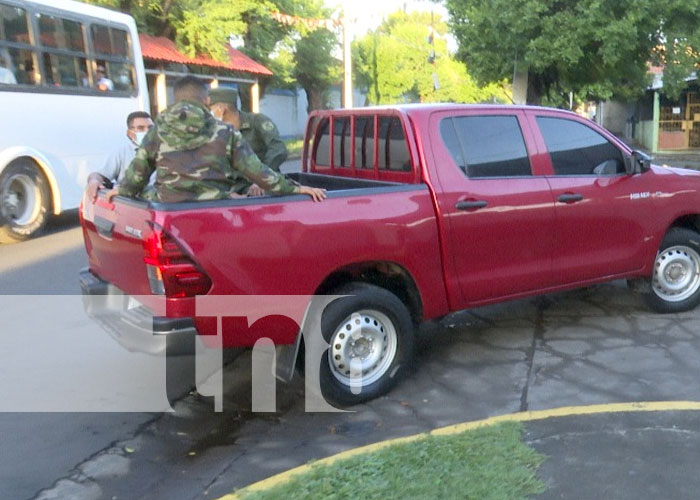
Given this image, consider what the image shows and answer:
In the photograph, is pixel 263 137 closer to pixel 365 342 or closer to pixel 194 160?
pixel 194 160

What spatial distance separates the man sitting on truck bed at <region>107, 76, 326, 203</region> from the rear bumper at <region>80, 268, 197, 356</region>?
0.62 meters

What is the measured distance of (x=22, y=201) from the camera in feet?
36.7

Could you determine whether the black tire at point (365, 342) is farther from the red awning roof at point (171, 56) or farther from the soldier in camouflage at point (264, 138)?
the red awning roof at point (171, 56)

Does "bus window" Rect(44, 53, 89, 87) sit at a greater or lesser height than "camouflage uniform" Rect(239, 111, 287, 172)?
greater

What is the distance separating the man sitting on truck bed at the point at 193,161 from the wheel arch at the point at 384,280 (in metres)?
0.54

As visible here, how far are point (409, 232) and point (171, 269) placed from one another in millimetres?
1525

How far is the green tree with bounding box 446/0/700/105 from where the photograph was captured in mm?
19062

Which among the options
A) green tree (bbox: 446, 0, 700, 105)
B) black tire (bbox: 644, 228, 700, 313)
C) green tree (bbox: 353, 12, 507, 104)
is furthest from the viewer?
green tree (bbox: 353, 12, 507, 104)

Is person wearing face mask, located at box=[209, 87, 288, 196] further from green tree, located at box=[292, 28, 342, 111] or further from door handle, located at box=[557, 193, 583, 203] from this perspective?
green tree, located at box=[292, 28, 342, 111]

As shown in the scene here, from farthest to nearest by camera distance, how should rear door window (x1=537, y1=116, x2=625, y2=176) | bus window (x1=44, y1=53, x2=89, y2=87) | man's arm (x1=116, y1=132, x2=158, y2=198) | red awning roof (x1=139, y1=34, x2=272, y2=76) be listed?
red awning roof (x1=139, y1=34, x2=272, y2=76), bus window (x1=44, y1=53, x2=89, y2=87), rear door window (x1=537, y1=116, x2=625, y2=176), man's arm (x1=116, y1=132, x2=158, y2=198)

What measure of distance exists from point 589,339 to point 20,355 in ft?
13.8

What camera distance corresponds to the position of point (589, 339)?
6.01 meters

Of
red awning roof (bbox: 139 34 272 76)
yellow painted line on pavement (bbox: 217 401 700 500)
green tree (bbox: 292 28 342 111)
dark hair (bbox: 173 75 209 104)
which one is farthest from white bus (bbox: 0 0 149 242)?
green tree (bbox: 292 28 342 111)

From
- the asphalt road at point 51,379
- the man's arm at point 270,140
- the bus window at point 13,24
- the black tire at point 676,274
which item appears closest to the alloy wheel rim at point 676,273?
the black tire at point 676,274
